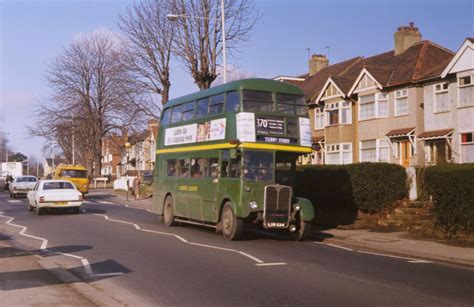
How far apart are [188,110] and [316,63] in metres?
32.9

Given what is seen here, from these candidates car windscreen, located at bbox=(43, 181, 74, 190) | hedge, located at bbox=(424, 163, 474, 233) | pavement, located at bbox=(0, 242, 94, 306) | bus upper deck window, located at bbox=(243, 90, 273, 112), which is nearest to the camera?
pavement, located at bbox=(0, 242, 94, 306)

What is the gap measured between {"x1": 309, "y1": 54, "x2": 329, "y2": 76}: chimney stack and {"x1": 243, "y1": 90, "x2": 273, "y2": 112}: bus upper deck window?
3460cm

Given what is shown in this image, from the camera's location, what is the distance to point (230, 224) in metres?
16.0

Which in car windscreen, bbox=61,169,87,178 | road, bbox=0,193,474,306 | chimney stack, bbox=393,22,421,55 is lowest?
road, bbox=0,193,474,306

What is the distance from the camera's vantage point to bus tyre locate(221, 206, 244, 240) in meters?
15.7

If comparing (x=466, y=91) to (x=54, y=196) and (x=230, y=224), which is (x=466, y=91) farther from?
(x=54, y=196)

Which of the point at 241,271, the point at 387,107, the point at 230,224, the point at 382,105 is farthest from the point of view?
the point at 382,105

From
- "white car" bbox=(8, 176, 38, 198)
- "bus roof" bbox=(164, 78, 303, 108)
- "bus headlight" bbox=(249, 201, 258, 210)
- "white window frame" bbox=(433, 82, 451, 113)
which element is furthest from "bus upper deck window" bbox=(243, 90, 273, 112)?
"white car" bbox=(8, 176, 38, 198)

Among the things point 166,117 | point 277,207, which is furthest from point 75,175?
point 277,207

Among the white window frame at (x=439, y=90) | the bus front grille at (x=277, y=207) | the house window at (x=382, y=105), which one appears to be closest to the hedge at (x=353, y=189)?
Answer: the bus front grille at (x=277, y=207)

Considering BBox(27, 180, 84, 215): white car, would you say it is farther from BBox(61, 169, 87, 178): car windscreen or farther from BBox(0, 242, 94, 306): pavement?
BBox(61, 169, 87, 178): car windscreen

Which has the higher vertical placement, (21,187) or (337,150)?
(337,150)

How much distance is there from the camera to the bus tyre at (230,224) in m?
15.7

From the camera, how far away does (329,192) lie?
21.3 metres
